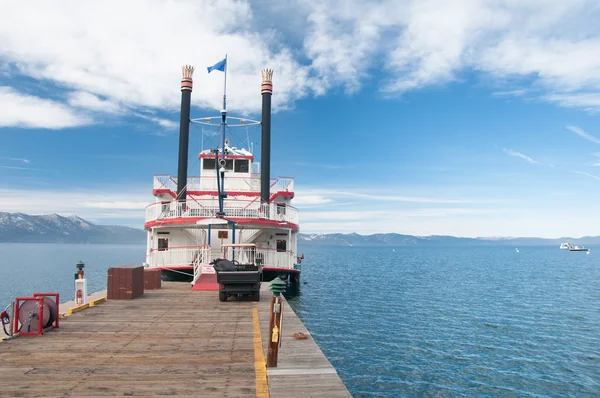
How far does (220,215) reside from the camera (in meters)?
24.6

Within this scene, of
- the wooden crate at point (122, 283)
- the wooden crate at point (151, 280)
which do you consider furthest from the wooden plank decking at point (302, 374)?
the wooden crate at point (151, 280)

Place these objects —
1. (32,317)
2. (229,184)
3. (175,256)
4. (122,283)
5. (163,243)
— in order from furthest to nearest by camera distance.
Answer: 1. (229,184)
2. (163,243)
3. (175,256)
4. (122,283)
5. (32,317)

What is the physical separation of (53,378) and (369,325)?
1795cm

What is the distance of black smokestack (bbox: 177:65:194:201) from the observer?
34312 mm

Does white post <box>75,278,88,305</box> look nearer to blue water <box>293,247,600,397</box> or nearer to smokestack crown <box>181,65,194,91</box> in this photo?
blue water <box>293,247,600,397</box>

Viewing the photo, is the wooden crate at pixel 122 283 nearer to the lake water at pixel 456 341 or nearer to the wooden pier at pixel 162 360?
the wooden pier at pixel 162 360

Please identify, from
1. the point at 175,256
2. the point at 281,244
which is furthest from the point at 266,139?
the point at 175,256

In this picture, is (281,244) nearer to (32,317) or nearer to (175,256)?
(175,256)

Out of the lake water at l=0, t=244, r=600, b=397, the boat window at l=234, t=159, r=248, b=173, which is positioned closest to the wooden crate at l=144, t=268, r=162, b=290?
the lake water at l=0, t=244, r=600, b=397

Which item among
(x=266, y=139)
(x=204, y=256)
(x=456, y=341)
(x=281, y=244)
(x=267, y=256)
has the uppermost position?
(x=266, y=139)

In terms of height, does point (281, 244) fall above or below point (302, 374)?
above

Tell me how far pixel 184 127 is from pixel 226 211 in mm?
12079

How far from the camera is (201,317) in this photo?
1397cm

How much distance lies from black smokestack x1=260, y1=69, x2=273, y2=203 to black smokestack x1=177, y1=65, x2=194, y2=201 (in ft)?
20.3
